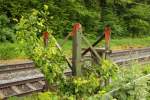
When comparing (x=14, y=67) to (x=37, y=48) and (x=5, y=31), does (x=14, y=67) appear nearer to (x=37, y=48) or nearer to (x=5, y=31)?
(x=5, y=31)

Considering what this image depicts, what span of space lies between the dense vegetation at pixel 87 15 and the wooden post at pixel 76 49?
11824mm

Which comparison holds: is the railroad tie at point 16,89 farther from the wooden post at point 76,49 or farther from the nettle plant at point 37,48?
the nettle plant at point 37,48

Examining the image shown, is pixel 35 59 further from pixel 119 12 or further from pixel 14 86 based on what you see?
pixel 119 12

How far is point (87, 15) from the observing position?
27.0 meters

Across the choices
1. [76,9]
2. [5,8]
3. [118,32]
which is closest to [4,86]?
[5,8]

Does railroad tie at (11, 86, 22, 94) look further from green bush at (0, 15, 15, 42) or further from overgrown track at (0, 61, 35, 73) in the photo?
green bush at (0, 15, 15, 42)

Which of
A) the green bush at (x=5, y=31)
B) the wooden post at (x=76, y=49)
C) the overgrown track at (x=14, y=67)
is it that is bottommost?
the overgrown track at (x=14, y=67)

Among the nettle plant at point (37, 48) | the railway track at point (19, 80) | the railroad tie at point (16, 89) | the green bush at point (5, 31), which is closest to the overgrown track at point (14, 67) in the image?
the railway track at point (19, 80)

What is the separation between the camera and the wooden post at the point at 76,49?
9317 mm

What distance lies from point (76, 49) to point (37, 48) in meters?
1.40

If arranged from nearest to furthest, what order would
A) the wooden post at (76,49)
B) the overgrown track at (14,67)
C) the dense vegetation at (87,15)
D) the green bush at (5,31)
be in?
the wooden post at (76,49)
the overgrown track at (14,67)
the green bush at (5,31)
the dense vegetation at (87,15)

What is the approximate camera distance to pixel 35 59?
8.41 metres

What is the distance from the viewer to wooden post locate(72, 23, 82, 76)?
932 centimetres

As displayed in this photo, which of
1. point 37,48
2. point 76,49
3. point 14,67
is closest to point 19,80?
point 14,67
